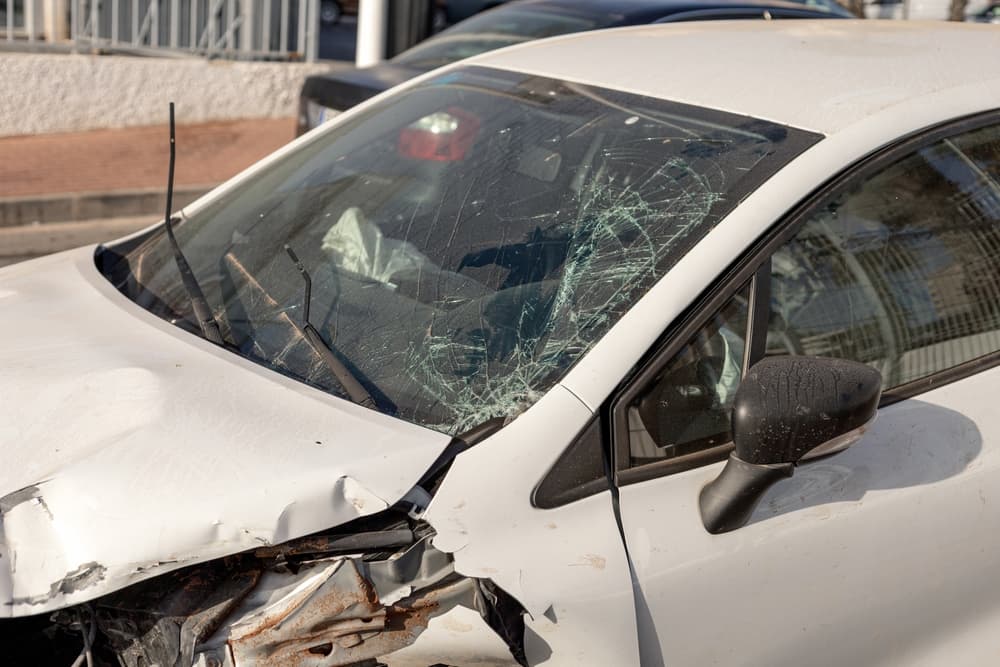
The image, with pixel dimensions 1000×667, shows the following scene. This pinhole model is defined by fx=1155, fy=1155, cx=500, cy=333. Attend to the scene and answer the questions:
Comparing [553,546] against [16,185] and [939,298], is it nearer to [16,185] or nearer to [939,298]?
[939,298]

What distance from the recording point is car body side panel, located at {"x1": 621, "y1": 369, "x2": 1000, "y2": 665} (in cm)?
188

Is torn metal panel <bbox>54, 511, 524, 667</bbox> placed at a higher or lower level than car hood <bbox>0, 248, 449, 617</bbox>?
lower

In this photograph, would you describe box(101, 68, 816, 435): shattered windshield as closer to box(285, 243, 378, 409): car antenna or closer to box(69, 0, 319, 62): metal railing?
box(285, 243, 378, 409): car antenna

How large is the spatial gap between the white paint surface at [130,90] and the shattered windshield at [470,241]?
26.5 ft

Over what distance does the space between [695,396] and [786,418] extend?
245 mm

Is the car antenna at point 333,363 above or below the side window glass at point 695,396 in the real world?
below

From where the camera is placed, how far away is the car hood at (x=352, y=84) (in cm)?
657

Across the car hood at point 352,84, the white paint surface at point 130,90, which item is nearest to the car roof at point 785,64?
the car hood at point 352,84

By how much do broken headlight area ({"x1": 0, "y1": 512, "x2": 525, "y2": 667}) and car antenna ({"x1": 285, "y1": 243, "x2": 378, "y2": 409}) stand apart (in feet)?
0.90

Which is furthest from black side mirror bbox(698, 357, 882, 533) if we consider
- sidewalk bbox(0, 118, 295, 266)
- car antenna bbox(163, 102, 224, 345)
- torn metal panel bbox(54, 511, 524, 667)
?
sidewalk bbox(0, 118, 295, 266)

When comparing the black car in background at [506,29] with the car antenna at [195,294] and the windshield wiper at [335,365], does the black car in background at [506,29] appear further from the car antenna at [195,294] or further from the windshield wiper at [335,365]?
the windshield wiper at [335,365]

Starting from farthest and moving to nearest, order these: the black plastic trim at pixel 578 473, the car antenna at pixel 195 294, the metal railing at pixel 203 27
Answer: the metal railing at pixel 203 27 → the car antenna at pixel 195 294 → the black plastic trim at pixel 578 473

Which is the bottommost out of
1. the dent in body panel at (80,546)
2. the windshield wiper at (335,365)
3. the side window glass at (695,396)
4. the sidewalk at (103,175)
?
the sidewalk at (103,175)

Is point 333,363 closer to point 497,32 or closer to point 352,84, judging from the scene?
point 352,84
